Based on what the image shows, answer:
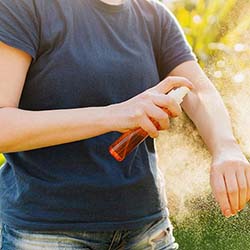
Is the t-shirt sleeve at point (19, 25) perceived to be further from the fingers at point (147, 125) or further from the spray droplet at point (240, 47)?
the spray droplet at point (240, 47)

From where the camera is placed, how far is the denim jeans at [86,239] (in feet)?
5.47


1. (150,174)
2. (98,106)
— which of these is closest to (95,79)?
(98,106)

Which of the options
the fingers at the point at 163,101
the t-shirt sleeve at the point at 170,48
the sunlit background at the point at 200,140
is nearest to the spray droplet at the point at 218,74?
the sunlit background at the point at 200,140

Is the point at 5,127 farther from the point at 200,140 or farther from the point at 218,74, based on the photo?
the point at 218,74

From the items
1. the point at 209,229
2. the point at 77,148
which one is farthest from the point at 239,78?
the point at 77,148

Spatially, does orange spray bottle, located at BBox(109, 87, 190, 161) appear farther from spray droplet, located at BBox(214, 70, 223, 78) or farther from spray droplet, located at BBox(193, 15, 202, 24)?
spray droplet, located at BBox(193, 15, 202, 24)

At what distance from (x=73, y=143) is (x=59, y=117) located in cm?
15

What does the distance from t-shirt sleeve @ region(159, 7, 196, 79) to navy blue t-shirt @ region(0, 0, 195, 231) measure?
0.18m

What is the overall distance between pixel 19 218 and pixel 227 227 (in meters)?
2.30

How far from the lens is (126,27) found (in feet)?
6.03

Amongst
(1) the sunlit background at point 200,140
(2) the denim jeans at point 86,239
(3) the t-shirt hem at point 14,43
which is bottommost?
(1) the sunlit background at point 200,140

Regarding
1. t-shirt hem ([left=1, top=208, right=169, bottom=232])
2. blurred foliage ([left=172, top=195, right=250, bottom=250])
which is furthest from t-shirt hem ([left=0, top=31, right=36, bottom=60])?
blurred foliage ([left=172, top=195, right=250, bottom=250])

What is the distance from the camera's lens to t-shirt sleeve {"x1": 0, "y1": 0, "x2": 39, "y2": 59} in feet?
5.21

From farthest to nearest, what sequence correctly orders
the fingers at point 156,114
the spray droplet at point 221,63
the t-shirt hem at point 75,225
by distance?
the spray droplet at point 221,63 < the t-shirt hem at point 75,225 < the fingers at point 156,114
